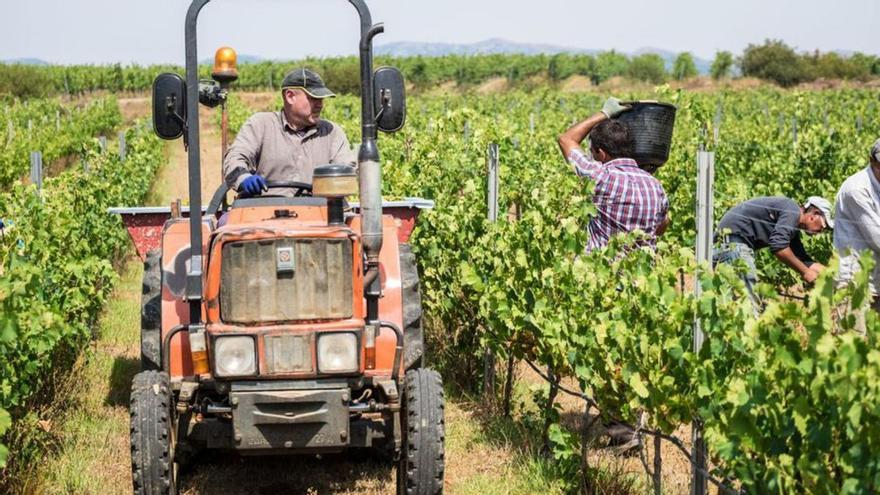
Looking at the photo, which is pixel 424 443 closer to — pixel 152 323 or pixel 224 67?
pixel 152 323

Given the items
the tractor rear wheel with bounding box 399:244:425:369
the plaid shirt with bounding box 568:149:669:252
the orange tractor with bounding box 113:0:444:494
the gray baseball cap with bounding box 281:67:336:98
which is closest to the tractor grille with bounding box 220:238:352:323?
the orange tractor with bounding box 113:0:444:494

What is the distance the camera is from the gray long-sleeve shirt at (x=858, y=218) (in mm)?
5242

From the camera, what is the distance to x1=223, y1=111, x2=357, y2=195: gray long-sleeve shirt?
5.52 meters

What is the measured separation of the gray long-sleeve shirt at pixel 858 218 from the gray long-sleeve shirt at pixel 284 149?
2321 mm

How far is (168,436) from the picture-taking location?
4.18 meters

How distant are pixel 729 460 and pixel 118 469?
2.91 metres

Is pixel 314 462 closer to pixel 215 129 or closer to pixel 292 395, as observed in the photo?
Answer: pixel 292 395

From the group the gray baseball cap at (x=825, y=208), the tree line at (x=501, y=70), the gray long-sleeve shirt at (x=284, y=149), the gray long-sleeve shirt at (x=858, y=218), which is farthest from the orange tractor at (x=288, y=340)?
the tree line at (x=501, y=70)

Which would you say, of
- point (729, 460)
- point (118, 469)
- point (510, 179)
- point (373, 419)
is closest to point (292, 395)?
point (373, 419)

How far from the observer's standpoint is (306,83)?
550 cm

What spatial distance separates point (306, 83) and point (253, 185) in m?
0.78

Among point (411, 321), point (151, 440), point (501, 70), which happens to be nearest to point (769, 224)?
point (411, 321)

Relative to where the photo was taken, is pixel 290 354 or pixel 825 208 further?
pixel 825 208

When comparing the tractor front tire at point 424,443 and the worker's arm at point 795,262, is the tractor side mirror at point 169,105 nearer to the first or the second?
the tractor front tire at point 424,443
